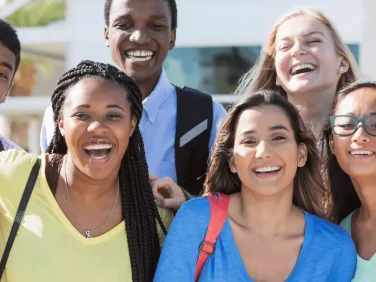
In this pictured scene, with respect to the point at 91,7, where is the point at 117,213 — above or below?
below

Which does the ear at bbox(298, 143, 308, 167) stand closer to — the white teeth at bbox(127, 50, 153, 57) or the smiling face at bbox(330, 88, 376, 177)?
the smiling face at bbox(330, 88, 376, 177)

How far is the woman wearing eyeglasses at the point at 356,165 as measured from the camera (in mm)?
3305

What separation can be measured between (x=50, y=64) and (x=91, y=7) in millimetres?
1730

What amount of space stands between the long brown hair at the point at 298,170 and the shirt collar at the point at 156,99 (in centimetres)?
66

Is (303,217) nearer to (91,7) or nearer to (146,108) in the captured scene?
(146,108)

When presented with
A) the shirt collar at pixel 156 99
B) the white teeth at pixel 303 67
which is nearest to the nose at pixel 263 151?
the shirt collar at pixel 156 99

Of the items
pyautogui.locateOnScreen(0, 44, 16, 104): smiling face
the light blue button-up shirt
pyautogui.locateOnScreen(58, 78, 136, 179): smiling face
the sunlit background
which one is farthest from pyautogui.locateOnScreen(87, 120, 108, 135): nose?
the sunlit background

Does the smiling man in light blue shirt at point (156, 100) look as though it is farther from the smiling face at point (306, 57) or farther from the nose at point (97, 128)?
the nose at point (97, 128)

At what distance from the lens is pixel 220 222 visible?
Result: 3168 mm

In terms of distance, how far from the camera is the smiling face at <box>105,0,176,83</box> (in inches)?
159

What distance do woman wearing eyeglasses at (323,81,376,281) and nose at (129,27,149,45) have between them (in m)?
1.20

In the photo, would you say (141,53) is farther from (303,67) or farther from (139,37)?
(303,67)

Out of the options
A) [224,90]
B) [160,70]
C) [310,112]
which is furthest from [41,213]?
[224,90]

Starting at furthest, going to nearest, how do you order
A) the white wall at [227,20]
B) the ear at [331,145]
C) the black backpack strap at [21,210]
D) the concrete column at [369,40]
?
1. the white wall at [227,20]
2. the concrete column at [369,40]
3. the ear at [331,145]
4. the black backpack strap at [21,210]
